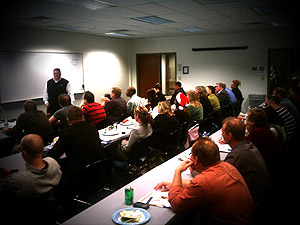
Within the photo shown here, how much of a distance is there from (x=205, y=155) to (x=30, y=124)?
3.38 meters

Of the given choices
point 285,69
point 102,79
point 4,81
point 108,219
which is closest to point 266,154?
point 108,219

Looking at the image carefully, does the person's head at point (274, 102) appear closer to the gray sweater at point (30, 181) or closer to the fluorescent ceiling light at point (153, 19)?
the fluorescent ceiling light at point (153, 19)

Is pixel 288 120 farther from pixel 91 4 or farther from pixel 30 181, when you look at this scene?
pixel 30 181

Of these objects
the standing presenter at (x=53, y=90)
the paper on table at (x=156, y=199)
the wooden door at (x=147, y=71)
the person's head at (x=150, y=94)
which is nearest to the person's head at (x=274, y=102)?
the person's head at (x=150, y=94)

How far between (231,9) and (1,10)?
4358mm

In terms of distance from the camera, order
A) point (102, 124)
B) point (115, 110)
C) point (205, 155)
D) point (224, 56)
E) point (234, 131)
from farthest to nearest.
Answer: point (224, 56) < point (115, 110) < point (102, 124) < point (234, 131) < point (205, 155)

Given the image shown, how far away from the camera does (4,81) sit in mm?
7262

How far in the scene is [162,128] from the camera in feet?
15.1

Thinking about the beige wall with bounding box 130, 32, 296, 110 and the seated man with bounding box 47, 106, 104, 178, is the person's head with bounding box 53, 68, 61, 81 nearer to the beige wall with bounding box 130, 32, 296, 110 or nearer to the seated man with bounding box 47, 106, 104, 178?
the seated man with bounding box 47, 106, 104, 178

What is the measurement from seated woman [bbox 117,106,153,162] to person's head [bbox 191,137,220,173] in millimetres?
1985

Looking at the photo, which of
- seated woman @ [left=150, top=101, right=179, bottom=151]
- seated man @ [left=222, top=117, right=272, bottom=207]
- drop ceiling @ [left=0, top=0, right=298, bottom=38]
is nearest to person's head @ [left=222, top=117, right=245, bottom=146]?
seated man @ [left=222, top=117, right=272, bottom=207]

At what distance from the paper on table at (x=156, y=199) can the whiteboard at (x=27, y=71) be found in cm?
624

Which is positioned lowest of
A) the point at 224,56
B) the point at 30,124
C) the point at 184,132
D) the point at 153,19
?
the point at 184,132

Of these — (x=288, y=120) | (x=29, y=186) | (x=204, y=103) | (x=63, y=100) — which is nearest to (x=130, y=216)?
(x=29, y=186)
